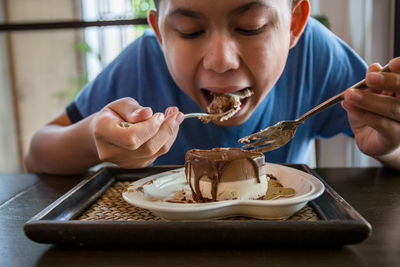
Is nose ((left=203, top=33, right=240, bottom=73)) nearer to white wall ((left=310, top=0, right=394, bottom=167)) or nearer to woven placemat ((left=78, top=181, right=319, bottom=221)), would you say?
woven placemat ((left=78, top=181, right=319, bottom=221))

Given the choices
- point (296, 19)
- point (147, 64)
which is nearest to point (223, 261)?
point (296, 19)

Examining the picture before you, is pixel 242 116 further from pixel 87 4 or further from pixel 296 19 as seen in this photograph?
pixel 87 4

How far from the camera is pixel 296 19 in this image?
1252mm

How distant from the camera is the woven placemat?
766 mm

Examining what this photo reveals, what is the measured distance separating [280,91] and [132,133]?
962mm

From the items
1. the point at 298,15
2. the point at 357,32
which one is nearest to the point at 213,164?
the point at 298,15

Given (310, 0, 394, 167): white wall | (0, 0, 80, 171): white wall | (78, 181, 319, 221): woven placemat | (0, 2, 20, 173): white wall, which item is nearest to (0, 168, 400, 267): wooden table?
(78, 181, 319, 221): woven placemat

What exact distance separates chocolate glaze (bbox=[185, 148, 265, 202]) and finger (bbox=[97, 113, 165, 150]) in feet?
0.41

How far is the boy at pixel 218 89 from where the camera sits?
2.89 feet

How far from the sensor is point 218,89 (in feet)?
3.53

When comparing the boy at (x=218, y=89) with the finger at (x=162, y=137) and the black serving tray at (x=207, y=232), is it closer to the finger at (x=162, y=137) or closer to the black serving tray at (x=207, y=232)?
the finger at (x=162, y=137)

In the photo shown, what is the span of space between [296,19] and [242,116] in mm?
390

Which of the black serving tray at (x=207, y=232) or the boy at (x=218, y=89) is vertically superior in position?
the boy at (x=218, y=89)

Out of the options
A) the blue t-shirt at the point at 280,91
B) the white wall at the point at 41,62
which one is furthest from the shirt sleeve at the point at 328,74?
the white wall at the point at 41,62
